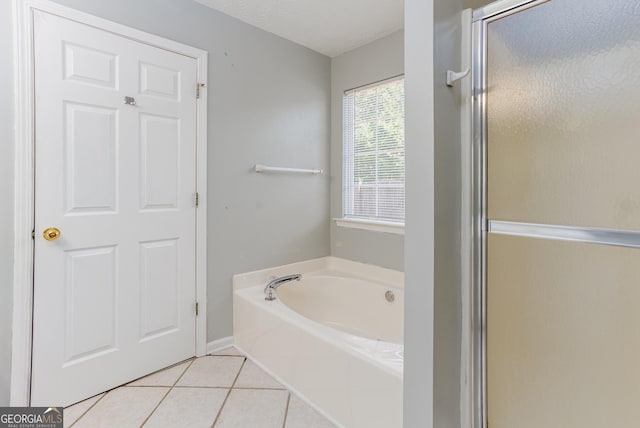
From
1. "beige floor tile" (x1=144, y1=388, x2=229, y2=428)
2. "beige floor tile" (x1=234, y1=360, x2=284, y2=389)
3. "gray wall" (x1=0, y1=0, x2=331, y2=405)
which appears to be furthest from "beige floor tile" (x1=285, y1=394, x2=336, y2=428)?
"gray wall" (x1=0, y1=0, x2=331, y2=405)

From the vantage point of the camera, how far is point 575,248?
0.86m

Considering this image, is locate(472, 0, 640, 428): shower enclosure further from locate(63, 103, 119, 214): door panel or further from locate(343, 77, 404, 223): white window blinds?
locate(63, 103, 119, 214): door panel

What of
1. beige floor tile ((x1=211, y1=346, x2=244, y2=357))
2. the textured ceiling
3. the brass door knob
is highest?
the textured ceiling

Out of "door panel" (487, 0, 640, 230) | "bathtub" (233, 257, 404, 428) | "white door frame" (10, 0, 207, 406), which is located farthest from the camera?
"white door frame" (10, 0, 207, 406)

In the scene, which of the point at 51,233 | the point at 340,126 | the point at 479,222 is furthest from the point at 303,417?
the point at 340,126

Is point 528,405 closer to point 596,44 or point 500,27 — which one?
point 596,44

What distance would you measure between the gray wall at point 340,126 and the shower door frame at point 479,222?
1251 millimetres

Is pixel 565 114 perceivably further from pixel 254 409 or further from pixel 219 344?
pixel 219 344

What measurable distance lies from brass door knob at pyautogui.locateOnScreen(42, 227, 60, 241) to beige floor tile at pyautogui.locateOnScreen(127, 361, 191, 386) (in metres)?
0.90

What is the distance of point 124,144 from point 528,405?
2.10 m

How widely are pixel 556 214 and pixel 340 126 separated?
2.06 metres

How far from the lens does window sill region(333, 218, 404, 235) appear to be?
2336mm

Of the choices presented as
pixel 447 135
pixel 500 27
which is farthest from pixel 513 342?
pixel 500 27

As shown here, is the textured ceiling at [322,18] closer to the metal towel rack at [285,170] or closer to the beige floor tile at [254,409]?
the metal towel rack at [285,170]
